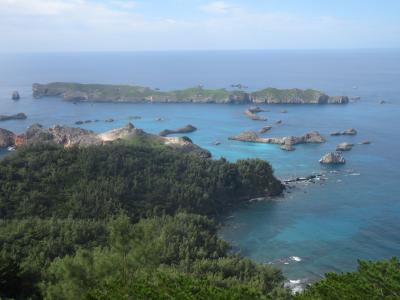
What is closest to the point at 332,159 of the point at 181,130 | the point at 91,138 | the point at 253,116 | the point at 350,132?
the point at 350,132

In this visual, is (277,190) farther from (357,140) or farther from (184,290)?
(184,290)

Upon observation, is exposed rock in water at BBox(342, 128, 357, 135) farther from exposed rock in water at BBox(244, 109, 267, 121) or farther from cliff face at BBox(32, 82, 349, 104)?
cliff face at BBox(32, 82, 349, 104)

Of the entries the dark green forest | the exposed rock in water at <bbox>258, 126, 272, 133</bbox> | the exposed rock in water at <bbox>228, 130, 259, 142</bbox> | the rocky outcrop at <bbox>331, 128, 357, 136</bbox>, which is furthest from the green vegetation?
the dark green forest

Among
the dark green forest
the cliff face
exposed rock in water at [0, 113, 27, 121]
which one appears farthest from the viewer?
the cliff face

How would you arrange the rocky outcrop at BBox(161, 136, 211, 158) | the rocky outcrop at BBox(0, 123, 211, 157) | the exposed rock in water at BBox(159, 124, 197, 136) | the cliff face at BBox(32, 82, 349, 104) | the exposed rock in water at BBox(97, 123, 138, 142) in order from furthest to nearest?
the cliff face at BBox(32, 82, 349, 104) < the exposed rock in water at BBox(159, 124, 197, 136) < the exposed rock in water at BBox(97, 123, 138, 142) < the rocky outcrop at BBox(0, 123, 211, 157) < the rocky outcrop at BBox(161, 136, 211, 158)

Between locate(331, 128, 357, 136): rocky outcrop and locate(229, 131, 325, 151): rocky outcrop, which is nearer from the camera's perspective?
locate(229, 131, 325, 151): rocky outcrop

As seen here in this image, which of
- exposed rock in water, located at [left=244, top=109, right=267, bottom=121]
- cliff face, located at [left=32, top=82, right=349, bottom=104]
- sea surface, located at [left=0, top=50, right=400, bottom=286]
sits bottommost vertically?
sea surface, located at [left=0, top=50, right=400, bottom=286]
